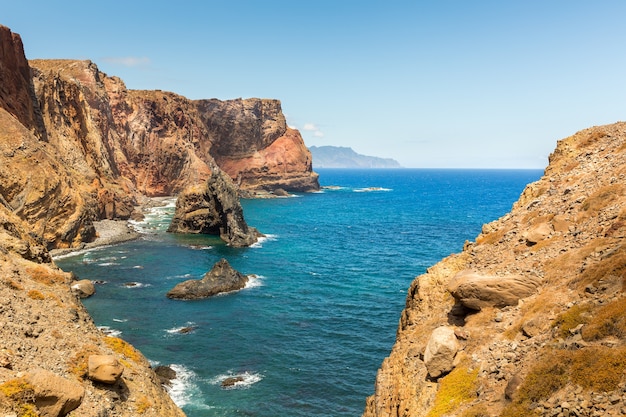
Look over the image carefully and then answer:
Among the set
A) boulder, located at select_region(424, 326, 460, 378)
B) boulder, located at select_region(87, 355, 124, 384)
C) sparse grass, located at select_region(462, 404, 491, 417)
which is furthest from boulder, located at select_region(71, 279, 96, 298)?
Result: sparse grass, located at select_region(462, 404, 491, 417)

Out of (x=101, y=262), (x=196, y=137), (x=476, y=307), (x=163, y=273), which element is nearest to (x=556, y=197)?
(x=476, y=307)

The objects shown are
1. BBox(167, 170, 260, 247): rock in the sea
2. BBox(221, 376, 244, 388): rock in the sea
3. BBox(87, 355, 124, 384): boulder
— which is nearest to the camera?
BBox(87, 355, 124, 384): boulder

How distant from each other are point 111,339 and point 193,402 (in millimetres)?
12235

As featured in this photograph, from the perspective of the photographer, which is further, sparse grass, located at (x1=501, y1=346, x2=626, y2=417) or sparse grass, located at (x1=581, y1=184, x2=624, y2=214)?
sparse grass, located at (x1=581, y1=184, x2=624, y2=214)

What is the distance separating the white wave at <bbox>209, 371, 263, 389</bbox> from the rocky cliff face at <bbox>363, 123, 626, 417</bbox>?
59.4 ft

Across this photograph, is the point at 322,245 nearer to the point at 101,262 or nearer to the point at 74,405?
the point at 101,262

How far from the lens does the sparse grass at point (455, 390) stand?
49.3 ft

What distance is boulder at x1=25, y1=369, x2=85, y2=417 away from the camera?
16.4 metres

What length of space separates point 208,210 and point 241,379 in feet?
222

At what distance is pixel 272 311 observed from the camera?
2135 inches

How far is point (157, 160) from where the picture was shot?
15538 centimetres

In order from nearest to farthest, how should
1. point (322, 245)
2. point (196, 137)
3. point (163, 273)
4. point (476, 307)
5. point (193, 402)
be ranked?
1. point (476, 307)
2. point (193, 402)
3. point (163, 273)
4. point (322, 245)
5. point (196, 137)

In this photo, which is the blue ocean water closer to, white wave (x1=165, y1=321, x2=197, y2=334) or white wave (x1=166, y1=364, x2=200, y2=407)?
white wave (x1=166, y1=364, x2=200, y2=407)

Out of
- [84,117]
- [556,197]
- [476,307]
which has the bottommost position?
[476,307]
